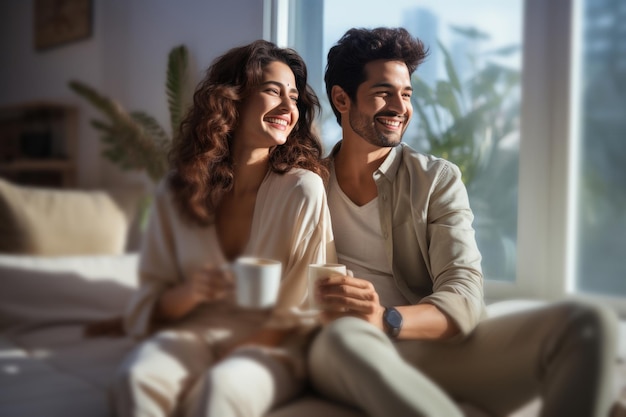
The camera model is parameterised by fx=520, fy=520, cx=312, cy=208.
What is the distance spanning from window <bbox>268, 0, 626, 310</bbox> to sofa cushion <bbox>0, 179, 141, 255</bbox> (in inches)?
11.7

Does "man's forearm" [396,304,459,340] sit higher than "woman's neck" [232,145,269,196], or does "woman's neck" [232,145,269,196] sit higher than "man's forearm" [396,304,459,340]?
"woman's neck" [232,145,269,196]

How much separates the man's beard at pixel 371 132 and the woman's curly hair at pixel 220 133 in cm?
9

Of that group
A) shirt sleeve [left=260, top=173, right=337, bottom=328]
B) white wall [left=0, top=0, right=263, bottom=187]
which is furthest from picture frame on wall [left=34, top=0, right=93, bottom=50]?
shirt sleeve [left=260, top=173, right=337, bottom=328]

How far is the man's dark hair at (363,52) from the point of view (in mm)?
631

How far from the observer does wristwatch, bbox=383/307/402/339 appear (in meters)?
0.58

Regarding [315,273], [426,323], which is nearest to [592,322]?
[426,323]

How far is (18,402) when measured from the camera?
425 mm

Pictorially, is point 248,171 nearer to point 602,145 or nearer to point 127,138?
point 127,138

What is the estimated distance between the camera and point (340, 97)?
0.67 m

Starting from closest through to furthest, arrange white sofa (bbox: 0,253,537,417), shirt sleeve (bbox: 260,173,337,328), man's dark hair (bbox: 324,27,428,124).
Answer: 1. white sofa (bbox: 0,253,537,417)
2. shirt sleeve (bbox: 260,173,337,328)
3. man's dark hair (bbox: 324,27,428,124)

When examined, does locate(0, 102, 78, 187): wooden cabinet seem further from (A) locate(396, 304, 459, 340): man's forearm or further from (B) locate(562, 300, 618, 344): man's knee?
(B) locate(562, 300, 618, 344): man's knee

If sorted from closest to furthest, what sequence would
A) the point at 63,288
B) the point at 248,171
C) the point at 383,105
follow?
the point at 63,288 → the point at 248,171 → the point at 383,105

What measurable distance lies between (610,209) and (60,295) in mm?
505

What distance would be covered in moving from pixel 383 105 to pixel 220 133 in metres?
0.23
